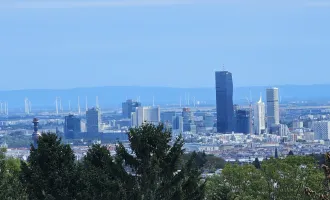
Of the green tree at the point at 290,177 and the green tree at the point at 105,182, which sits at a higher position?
the green tree at the point at 105,182

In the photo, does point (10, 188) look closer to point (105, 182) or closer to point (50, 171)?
point (50, 171)

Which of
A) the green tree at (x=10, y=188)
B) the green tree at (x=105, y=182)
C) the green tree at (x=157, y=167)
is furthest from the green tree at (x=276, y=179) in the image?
the green tree at (x=157, y=167)

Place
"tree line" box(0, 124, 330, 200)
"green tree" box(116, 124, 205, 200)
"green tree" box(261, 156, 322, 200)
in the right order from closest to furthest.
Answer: "green tree" box(116, 124, 205, 200)
"tree line" box(0, 124, 330, 200)
"green tree" box(261, 156, 322, 200)

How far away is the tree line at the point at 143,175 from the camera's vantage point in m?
26.8

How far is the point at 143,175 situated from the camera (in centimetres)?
2698

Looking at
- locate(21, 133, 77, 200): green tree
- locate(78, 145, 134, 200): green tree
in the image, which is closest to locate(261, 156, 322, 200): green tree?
locate(21, 133, 77, 200): green tree

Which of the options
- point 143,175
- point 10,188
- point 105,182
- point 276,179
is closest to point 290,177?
point 276,179

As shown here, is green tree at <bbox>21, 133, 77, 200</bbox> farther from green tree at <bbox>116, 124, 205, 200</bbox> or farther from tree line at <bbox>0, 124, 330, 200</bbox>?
green tree at <bbox>116, 124, 205, 200</bbox>

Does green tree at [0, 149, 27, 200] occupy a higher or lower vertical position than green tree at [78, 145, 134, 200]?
lower

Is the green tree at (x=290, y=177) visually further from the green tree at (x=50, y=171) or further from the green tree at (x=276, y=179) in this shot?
the green tree at (x=50, y=171)

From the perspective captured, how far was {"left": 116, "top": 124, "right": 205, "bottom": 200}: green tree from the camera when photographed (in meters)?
26.7

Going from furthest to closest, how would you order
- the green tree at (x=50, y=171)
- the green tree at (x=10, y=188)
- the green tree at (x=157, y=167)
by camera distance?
1. the green tree at (x=10, y=188)
2. the green tree at (x=50, y=171)
3. the green tree at (x=157, y=167)

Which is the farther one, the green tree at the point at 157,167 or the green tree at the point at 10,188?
the green tree at the point at 10,188

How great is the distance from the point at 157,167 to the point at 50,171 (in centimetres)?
610
